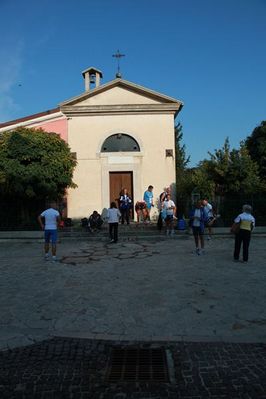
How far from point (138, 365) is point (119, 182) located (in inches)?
667

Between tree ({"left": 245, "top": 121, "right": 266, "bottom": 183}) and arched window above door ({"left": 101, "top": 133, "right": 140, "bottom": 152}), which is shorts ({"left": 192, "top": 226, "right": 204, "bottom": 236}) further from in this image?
tree ({"left": 245, "top": 121, "right": 266, "bottom": 183})

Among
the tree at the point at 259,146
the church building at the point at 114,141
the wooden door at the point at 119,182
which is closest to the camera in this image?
the church building at the point at 114,141

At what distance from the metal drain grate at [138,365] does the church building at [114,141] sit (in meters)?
16.0

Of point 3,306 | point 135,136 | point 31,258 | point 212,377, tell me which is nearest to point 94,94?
point 135,136

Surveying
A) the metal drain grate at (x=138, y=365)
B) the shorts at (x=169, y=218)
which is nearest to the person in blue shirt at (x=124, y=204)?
the shorts at (x=169, y=218)

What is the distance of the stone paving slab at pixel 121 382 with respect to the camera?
13.2ft

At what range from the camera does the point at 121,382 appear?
4.33 metres

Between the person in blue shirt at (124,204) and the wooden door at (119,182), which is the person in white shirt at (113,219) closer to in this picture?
the person in blue shirt at (124,204)

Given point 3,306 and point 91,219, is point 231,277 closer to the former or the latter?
point 3,306

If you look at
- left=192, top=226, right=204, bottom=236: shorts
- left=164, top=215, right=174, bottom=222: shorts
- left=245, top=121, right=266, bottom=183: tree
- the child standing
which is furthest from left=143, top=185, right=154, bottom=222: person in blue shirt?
left=245, top=121, right=266, bottom=183: tree

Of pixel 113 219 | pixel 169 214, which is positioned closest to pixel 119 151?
pixel 169 214

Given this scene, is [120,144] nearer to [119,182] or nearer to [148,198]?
[119,182]

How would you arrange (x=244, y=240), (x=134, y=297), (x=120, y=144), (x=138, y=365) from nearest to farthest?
(x=138, y=365) < (x=134, y=297) < (x=244, y=240) < (x=120, y=144)

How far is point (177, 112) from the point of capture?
862 inches
